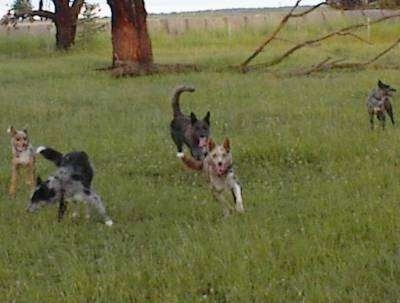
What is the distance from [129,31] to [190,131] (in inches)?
690

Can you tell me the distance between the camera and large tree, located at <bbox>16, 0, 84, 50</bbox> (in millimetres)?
40062

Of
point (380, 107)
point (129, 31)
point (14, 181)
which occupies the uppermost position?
point (129, 31)

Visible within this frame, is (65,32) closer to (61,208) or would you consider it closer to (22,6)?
(22,6)

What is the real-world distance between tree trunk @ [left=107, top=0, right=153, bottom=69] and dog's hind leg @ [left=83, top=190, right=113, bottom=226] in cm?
1967

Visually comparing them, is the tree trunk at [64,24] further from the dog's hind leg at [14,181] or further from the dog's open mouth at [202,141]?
the dog's hind leg at [14,181]

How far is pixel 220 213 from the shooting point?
8.79 meters

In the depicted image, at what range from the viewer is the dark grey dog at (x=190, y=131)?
36.9 ft

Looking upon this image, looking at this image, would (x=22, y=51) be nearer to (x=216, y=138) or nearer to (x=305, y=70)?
(x=305, y=70)

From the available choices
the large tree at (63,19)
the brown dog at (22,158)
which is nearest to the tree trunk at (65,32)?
the large tree at (63,19)

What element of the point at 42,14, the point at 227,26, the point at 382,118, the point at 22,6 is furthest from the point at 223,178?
the point at 22,6

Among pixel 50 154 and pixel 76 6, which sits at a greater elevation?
pixel 76 6

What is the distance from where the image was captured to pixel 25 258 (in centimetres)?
769

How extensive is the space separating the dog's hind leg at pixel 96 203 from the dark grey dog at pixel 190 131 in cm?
208

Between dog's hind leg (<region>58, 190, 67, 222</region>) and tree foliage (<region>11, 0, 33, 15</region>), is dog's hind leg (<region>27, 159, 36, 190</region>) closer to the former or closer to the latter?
dog's hind leg (<region>58, 190, 67, 222</region>)
